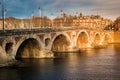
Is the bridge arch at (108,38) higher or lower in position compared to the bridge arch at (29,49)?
higher

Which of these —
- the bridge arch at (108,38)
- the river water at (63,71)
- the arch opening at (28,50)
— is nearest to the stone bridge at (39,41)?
the arch opening at (28,50)

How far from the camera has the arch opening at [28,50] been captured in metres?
57.8

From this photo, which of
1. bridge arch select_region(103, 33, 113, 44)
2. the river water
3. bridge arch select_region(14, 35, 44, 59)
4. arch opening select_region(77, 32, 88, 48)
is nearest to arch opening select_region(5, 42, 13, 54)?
the river water

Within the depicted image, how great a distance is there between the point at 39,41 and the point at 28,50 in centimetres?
285

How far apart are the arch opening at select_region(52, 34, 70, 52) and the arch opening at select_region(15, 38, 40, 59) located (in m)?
16.8

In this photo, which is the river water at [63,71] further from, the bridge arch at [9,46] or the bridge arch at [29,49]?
the bridge arch at [29,49]

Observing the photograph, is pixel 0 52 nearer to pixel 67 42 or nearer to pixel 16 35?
pixel 16 35

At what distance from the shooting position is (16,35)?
4738 centimetres

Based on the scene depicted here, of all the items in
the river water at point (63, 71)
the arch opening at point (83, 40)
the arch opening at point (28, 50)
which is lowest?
the river water at point (63, 71)

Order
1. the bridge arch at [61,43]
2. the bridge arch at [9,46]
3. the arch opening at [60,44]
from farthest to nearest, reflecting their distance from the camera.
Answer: the arch opening at [60,44] < the bridge arch at [61,43] < the bridge arch at [9,46]

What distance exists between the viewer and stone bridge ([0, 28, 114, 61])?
45.0 metres

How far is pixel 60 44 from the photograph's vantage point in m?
75.2

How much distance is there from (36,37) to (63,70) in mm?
11566

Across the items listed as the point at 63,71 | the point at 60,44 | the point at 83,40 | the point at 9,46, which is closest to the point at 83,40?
the point at 83,40
